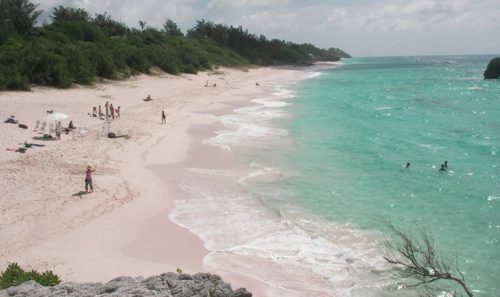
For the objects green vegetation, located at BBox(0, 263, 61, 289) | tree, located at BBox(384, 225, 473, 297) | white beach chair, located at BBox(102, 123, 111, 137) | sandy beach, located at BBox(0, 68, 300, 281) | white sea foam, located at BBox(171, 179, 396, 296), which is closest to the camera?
tree, located at BBox(384, 225, 473, 297)

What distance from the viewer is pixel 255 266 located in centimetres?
1220

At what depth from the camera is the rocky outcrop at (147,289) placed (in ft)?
24.1

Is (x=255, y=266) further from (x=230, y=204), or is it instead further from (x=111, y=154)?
(x=111, y=154)

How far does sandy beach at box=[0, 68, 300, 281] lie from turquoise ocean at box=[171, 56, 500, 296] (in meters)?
1.20

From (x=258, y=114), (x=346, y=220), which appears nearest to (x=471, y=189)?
(x=346, y=220)

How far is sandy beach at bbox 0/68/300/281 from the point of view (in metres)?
12.0

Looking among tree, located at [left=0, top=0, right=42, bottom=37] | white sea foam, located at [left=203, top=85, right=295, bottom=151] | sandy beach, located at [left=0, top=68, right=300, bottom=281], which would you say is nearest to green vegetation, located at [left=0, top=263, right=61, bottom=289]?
sandy beach, located at [left=0, top=68, right=300, bottom=281]

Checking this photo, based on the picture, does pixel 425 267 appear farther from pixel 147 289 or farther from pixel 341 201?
pixel 341 201

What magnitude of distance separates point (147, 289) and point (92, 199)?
9151 mm

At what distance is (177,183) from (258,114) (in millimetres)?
20989

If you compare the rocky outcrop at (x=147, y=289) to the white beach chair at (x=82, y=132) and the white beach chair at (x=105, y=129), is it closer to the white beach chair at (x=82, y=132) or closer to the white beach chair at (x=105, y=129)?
the white beach chair at (x=82, y=132)

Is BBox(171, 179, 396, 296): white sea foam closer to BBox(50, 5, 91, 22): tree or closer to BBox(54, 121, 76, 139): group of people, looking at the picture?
BBox(54, 121, 76, 139): group of people

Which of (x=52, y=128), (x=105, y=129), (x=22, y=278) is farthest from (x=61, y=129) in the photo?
(x=22, y=278)

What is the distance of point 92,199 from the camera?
15875 mm
